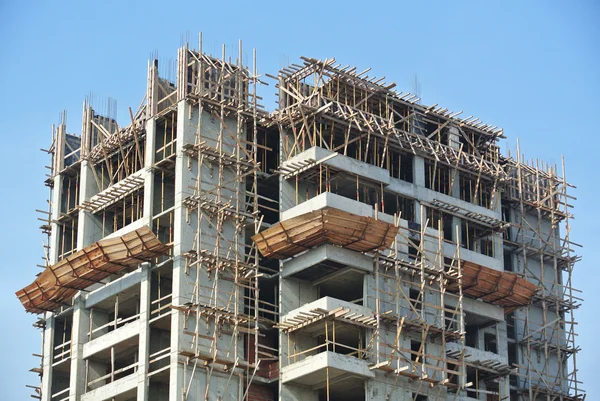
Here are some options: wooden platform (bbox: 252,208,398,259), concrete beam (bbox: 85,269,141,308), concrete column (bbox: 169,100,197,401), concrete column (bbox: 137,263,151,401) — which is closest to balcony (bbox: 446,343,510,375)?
wooden platform (bbox: 252,208,398,259)

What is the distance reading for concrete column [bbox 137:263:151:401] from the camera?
272ft

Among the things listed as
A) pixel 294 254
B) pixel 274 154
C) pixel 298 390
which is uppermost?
pixel 274 154

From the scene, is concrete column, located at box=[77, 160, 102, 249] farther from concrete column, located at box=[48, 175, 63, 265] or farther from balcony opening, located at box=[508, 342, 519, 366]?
balcony opening, located at box=[508, 342, 519, 366]

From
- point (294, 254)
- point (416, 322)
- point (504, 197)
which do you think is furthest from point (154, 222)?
point (504, 197)

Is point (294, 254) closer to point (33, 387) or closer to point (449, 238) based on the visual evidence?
point (449, 238)

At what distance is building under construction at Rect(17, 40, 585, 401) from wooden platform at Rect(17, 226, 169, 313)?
0.11 meters

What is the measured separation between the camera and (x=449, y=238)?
9425 centimetres

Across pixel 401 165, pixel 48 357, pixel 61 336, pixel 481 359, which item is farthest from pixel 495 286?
pixel 48 357

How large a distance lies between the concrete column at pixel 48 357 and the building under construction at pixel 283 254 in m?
0.15

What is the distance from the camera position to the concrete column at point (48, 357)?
9081 cm

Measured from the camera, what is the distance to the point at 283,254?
85.1m

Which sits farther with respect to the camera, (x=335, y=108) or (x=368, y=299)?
(x=335, y=108)

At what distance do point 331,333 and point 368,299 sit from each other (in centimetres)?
272

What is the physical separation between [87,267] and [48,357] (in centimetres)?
758
